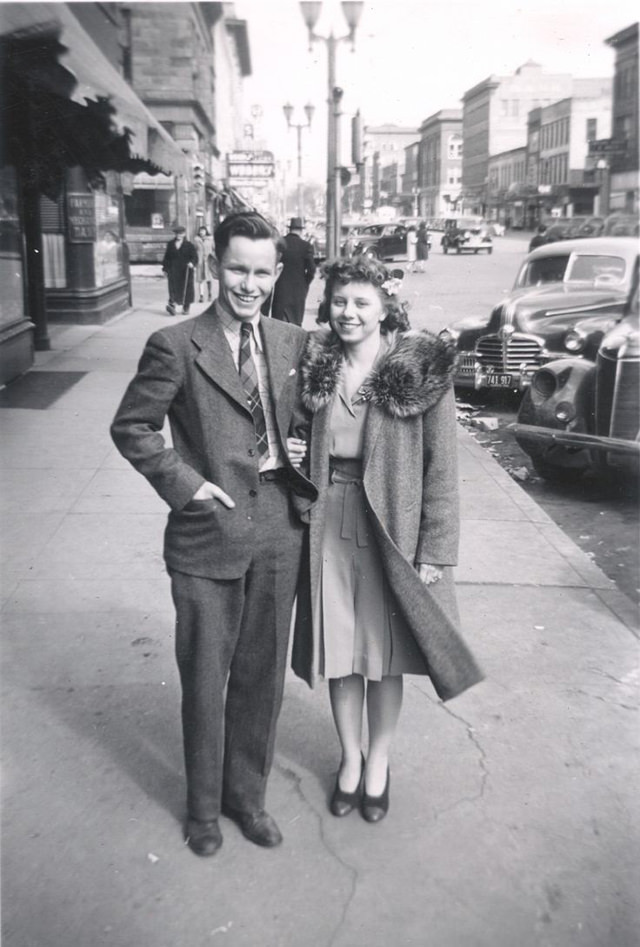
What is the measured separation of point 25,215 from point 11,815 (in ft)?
38.2

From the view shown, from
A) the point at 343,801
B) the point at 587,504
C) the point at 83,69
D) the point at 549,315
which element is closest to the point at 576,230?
the point at 549,315

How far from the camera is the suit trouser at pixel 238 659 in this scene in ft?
8.89

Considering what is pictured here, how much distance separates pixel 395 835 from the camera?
2900 mm

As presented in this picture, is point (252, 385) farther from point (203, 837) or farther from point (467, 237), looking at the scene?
point (467, 237)

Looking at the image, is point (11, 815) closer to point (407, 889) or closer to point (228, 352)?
point (407, 889)

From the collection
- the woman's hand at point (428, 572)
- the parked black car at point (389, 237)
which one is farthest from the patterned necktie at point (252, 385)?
the parked black car at point (389, 237)

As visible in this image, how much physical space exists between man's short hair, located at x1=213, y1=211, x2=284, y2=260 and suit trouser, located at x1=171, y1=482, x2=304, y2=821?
2.25 feet

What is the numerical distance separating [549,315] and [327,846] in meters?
9.22

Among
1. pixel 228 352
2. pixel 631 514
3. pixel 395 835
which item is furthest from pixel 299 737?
pixel 631 514

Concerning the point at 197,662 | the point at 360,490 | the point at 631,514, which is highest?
the point at 360,490

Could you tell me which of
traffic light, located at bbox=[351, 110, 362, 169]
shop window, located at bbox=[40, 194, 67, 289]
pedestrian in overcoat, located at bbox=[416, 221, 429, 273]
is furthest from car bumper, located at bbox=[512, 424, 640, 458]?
pedestrian in overcoat, located at bbox=[416, 221, 429, 273]

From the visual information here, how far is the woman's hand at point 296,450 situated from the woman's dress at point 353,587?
102mm

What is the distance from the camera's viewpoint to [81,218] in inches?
618

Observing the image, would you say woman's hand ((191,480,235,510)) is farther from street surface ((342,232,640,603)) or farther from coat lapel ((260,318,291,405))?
street surface ((342,232,640,603))
